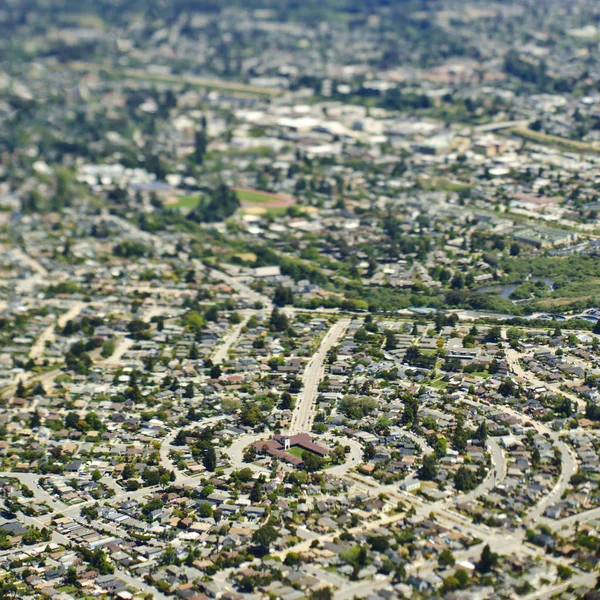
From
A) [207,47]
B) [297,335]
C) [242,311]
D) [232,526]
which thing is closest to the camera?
[232,526]

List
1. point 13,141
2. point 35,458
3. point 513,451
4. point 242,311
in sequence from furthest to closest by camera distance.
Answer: point 13,141 < point 242,311 < point 35,458 < point 513,451

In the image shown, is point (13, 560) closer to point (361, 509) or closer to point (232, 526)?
point (232, 526)

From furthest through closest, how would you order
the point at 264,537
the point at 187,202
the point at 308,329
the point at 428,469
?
the point at 187,202
the point at 308,329
the point at 428,469
the point at 264,537

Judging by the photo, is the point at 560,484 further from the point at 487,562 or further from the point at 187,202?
the point at 187,202

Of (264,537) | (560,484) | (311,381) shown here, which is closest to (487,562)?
(560,484)

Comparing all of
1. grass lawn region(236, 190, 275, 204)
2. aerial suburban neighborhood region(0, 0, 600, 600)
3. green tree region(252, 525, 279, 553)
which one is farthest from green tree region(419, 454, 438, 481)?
grass lawn region(236, 190, 275, 204)

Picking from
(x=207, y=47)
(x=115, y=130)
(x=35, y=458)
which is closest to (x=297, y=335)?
(x=35, y=458)

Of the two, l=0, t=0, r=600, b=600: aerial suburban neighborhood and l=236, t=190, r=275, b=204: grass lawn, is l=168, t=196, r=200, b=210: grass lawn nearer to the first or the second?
l=0, t=0, r=600, b=600: aerial suburban neighborhood
